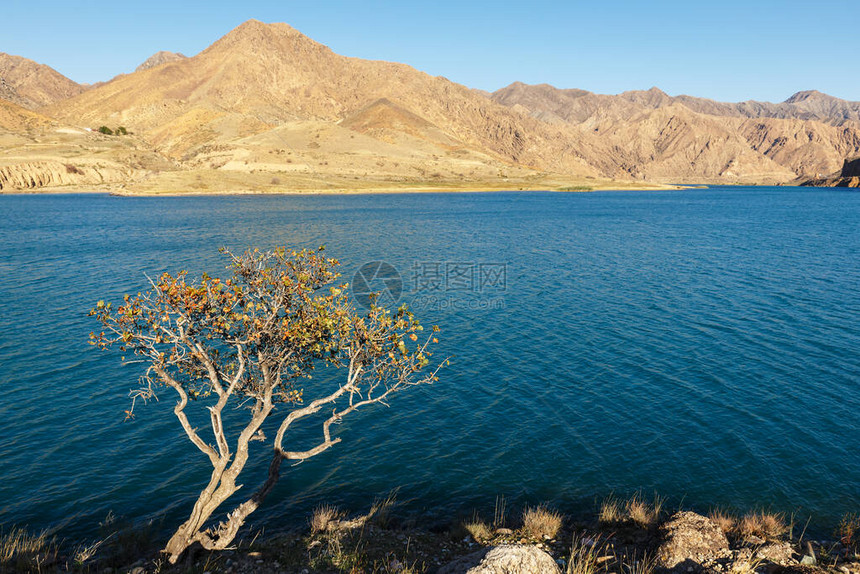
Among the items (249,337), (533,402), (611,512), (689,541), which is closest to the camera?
(249,337)

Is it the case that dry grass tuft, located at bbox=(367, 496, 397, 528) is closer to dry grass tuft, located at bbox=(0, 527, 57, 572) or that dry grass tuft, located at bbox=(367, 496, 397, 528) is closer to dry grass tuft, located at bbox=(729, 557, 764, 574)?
dry grass tuft, located at bbox=(0, 527, 57, 572)

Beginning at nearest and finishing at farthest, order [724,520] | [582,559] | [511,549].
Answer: [511,549] → [582,559] → [724,520]

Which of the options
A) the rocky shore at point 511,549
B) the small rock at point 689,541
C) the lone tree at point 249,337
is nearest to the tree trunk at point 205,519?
the lone tree at point 249,337

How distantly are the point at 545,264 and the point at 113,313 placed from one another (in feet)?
202

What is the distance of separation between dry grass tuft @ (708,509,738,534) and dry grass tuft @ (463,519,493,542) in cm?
1012

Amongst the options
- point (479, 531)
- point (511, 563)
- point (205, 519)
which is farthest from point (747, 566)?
point (205, 519)

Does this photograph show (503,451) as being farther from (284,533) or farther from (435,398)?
(284,533)

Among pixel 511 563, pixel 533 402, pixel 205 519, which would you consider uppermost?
pixel 511 563

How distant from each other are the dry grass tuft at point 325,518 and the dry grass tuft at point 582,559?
403 inches

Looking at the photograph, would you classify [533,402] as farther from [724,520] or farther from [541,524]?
[724,520]

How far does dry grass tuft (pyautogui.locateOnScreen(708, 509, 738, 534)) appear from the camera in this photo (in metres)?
21.8

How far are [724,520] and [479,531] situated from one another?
36.0 feet

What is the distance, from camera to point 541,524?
863 inches

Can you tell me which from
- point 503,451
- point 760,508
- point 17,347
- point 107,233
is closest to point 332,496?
point 503,451
